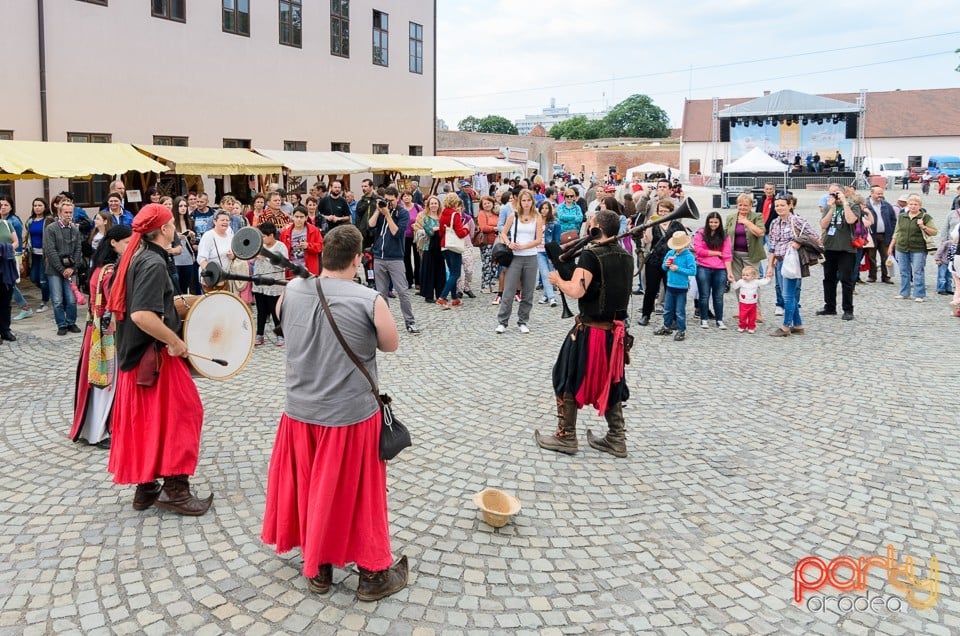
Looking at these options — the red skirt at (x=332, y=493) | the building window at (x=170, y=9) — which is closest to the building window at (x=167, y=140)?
the building window at (x=170, y=9)

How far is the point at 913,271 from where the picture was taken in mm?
12766

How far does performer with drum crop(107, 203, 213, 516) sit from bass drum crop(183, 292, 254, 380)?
92 millimetres

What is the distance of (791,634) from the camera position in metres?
3.49

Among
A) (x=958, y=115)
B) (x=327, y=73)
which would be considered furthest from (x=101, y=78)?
(x=958, y=115)

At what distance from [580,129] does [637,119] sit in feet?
28.1

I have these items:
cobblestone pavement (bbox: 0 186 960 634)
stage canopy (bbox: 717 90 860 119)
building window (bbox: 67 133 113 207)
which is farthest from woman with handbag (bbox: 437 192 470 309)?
stage canopy (bbox: 717 90 860 119)

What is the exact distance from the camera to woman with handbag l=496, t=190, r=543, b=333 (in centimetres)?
1000

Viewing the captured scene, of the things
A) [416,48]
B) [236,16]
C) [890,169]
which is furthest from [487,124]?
[236,16]

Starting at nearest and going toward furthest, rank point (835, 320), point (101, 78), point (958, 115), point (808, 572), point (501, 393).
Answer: point (808, 572) → point (501, 393) → point (835, 320) → point (101, 78) → point (958, 115)

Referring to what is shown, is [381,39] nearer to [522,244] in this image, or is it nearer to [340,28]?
[340,28]

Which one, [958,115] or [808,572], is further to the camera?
[958,115]

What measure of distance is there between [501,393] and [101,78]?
15.0 m

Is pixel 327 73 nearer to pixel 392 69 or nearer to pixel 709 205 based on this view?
pixel 392 69

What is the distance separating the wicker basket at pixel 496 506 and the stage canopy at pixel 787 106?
38.0 m
